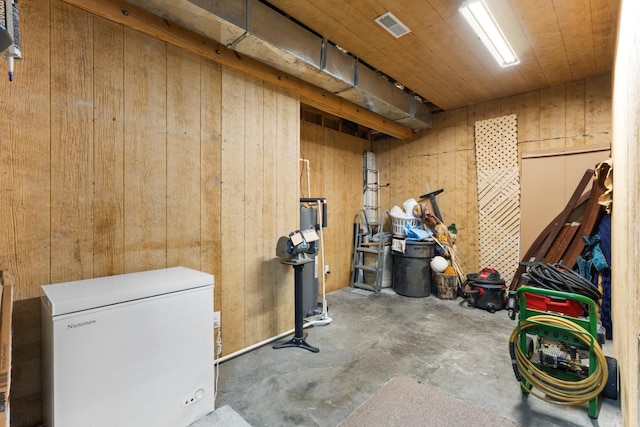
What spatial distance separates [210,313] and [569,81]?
4.74 meters

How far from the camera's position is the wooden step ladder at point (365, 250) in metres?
4.68

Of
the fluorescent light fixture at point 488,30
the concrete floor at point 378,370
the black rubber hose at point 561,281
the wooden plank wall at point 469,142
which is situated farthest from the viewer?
the wooden plank wall at point 469,142

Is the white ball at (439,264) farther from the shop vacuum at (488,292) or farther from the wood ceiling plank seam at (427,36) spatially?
the wood ceiling plank seam at (427,36)

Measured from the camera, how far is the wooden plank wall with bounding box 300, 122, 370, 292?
4.47 m

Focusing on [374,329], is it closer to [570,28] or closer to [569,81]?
[570,28]

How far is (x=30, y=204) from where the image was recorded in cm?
168

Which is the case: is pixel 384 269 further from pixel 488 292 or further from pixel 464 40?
pixel 464 40

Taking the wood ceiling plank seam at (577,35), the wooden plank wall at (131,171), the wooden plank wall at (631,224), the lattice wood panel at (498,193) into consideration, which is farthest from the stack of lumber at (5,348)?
the lattice wood panel at (498,193)

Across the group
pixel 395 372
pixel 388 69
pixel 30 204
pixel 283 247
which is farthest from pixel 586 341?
pixel 30 204

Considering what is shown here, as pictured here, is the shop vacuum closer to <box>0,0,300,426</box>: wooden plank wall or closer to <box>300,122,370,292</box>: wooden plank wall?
<box>300,122,370,292</box>: wooden plank wall

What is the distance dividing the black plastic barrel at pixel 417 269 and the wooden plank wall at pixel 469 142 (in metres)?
0.68

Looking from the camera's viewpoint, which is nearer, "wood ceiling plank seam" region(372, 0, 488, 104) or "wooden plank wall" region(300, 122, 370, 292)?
"wood ceiling plank seam" region(372, 0, 488, 104)

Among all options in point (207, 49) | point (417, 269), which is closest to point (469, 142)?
point (417, 269)

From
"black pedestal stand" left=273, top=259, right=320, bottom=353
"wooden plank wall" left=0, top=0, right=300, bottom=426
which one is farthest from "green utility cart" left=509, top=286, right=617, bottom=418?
"wooden plank wall" left=0, top=0, right=300, bottom=426
